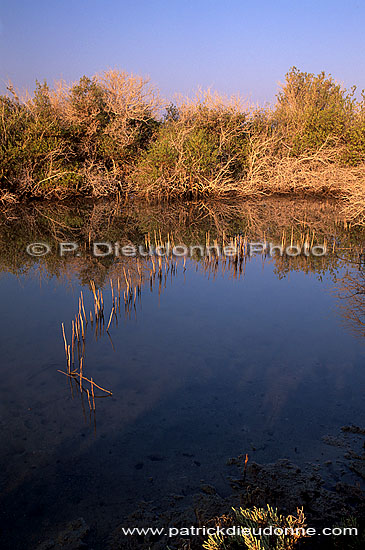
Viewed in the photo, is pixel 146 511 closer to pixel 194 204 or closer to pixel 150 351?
pixel 150 351

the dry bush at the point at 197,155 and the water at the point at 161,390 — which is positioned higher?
the dry bush at the point at 197,155

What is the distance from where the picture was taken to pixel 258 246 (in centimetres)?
1336

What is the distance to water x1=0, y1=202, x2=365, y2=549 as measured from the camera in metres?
3.76

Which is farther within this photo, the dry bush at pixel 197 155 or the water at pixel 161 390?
the dry bush at pixel 197 155

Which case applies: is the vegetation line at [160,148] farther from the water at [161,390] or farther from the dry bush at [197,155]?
the water at [161,390]

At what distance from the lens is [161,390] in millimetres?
5395

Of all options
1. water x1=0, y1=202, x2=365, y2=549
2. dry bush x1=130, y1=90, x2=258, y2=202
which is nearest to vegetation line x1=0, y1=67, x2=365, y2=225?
dry bush x1=130, y1=90, x2=258, y2=202

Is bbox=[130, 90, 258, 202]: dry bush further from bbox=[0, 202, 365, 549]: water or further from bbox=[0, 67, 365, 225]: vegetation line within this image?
bbox=[0, 202, 365, 549]: water

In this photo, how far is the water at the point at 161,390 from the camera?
3760 mm

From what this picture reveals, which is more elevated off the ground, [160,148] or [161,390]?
[160,148]

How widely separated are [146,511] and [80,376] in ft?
7.94

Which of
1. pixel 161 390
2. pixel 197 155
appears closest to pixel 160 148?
pixel 197 155

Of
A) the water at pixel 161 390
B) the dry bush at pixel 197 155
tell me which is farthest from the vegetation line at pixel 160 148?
the water at pixel 161 390

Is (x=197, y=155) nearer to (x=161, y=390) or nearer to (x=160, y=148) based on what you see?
(x=160, y=148)
